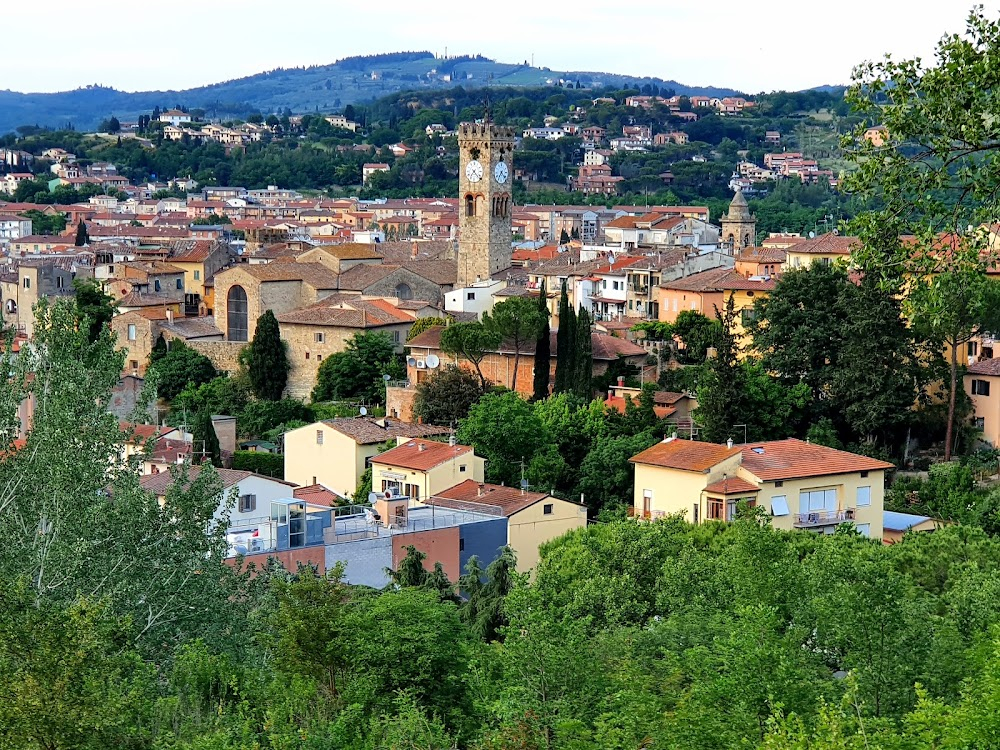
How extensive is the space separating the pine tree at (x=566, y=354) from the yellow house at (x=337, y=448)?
2.92 meters

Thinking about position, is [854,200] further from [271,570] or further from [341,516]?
[341,516]

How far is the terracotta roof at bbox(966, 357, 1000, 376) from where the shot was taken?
36.6 m

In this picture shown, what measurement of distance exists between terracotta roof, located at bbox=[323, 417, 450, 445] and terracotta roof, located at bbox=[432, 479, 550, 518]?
350 cm

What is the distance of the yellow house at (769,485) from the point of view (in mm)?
31922

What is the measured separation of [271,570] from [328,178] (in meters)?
120

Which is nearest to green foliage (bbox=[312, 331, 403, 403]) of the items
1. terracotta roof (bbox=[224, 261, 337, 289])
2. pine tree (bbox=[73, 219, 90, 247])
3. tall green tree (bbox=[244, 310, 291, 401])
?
tall green tree (bbox=[244, 310, 291, 401])

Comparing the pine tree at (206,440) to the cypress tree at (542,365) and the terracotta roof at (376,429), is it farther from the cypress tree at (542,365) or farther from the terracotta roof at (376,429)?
the cypress tree at (542,365)

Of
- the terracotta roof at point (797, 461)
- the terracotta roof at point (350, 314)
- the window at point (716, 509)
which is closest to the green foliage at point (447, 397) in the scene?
the terracotta roof at point (350, 314)

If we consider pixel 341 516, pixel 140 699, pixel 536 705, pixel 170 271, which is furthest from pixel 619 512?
pixel 170 271

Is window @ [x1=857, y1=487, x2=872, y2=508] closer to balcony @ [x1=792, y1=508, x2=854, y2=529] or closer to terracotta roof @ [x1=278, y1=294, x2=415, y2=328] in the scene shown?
balcony @ [x1=792, y1=508, x2=854, y2=529]

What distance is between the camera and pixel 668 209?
97.5m

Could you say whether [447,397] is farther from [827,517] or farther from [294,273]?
[827,517]

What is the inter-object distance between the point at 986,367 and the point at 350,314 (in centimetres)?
1779

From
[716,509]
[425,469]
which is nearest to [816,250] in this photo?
[425,469]
